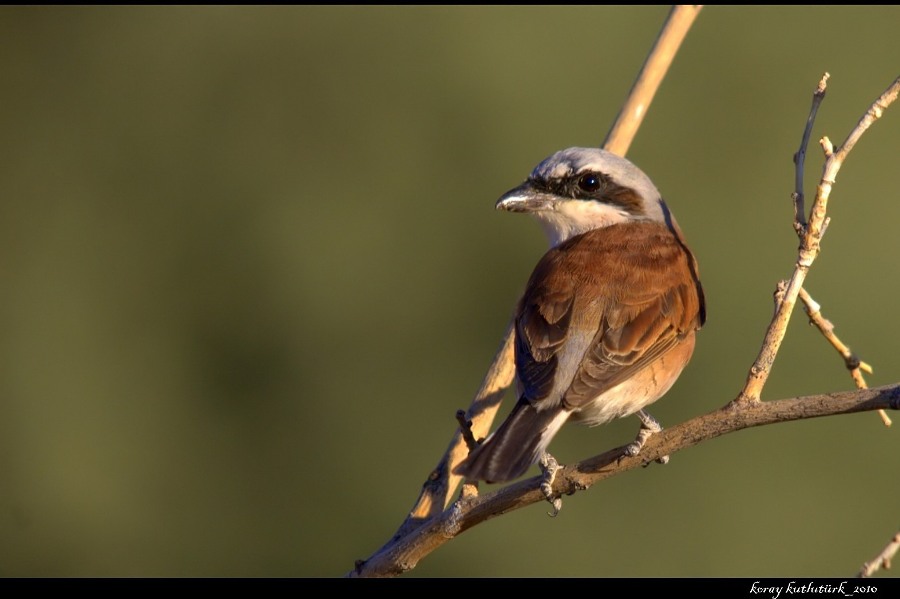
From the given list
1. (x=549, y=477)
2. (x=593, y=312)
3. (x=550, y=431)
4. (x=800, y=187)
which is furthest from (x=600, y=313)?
(x=800, y=187)

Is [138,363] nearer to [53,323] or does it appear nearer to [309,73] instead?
[53,323]

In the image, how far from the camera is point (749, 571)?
22.3 feet

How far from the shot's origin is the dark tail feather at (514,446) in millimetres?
3090

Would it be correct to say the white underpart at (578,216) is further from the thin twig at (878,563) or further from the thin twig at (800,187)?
the thin twig at (878,563)

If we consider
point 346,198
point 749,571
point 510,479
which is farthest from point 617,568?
point 510,479

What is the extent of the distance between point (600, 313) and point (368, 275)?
523 centimetres

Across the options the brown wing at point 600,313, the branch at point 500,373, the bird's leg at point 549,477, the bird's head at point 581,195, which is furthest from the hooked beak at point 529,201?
the bird's leg at point 549,477

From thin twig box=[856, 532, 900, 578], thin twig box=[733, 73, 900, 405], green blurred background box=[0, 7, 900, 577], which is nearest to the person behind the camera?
thin twig box=[856, 532, 900, 578]

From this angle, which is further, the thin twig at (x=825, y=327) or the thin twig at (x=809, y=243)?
the thin twig at (x=825, y=327)

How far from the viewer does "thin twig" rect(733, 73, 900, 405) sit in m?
2.68

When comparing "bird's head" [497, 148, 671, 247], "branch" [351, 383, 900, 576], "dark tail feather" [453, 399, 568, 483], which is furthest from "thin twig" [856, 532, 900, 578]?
"bird's head" [497, 148, 671, 247]

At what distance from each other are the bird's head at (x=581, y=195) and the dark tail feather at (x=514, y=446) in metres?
1.17

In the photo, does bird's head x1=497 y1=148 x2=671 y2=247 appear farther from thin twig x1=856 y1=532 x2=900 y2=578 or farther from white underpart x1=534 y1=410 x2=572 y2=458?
thin twig x1=856 y1=532 x2=900 y2=578

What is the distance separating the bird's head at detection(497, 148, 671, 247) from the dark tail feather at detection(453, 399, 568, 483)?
117 centimetres
